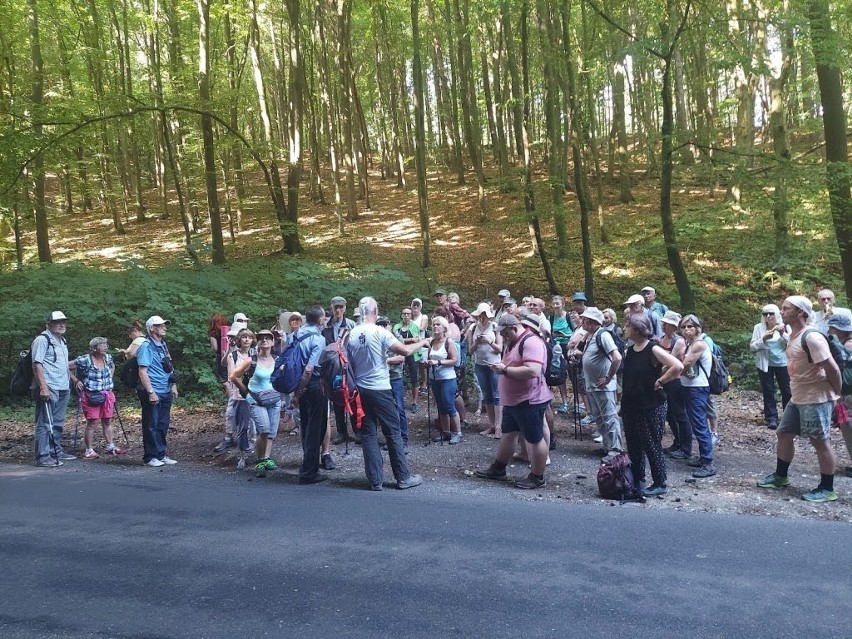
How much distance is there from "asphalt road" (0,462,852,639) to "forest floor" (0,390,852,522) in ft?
2.20

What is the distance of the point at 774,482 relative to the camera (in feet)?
21.1

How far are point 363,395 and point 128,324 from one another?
920 cm

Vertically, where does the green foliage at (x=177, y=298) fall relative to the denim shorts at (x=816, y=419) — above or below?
above

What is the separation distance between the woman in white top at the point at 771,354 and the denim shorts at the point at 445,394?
4644 millimetres

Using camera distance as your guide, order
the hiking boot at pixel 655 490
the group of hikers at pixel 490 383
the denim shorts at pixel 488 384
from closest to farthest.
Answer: the group of hikers at pixel 490 383, the hiking boot at pixel 655 490, the denim shorts at pixel 488 384

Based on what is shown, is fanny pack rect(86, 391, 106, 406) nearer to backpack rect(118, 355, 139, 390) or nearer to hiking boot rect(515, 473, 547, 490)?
backpack rect(118, 355, 139, 390)

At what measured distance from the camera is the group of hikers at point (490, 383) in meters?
6.05

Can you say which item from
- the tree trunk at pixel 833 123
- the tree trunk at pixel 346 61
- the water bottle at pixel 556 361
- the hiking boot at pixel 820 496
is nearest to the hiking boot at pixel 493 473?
the water bottle at pixel 556 361

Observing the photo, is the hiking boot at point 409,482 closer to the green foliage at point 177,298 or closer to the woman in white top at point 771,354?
the woman in white top at point 771,354

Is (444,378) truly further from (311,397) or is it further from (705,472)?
(705,472)

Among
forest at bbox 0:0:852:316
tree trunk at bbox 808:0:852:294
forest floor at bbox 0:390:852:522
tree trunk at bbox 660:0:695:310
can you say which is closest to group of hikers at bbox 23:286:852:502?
forest floor at bbox 0:390:852:522

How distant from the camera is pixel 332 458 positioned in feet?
26.2

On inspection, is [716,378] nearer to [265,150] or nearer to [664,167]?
[664,167]

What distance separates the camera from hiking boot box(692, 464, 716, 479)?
6.96 metres
